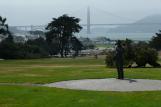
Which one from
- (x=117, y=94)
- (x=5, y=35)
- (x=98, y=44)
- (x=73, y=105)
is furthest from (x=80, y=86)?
(x=98, y=44)

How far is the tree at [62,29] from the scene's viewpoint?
323 feet

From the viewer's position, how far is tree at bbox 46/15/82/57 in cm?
9850

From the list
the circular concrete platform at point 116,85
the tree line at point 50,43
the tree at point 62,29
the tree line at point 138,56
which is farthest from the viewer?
the tree at point 62,29

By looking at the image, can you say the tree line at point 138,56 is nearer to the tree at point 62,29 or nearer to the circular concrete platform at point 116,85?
the circular concrete platform at point 116,85

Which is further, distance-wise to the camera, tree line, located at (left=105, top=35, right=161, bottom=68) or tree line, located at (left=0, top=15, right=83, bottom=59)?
tree line, located at (left=0, top=15, right=83, bottom=59)

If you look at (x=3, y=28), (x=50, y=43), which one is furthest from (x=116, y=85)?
(x=50, y=43)

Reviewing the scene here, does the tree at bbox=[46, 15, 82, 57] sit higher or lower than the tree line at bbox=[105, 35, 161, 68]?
higher

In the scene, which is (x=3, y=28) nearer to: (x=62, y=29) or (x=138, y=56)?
(x=62, y=29)

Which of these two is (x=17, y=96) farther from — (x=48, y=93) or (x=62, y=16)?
(x=62, y=16)

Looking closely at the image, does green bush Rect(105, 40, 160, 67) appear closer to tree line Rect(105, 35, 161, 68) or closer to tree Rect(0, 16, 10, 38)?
tree line Rect(105, 35, 161, 68)

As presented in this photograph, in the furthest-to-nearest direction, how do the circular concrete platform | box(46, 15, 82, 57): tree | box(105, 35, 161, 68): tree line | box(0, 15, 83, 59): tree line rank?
box(46, 15, 82, 57): tree < box(0, 15, 83, 59): tree line < box(105, 35, 161, 68): tree line < the circular concrete platform

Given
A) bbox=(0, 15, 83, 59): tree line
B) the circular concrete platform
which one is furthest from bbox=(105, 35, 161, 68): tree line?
bbox=(0, 15, 83, 59): tree line

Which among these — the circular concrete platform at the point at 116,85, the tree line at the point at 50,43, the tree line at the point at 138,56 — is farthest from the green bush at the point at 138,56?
the tree line at the point at 50,43

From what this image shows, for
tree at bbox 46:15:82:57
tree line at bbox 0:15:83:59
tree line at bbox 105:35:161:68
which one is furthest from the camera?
tree at bbox 46:15:82:57
